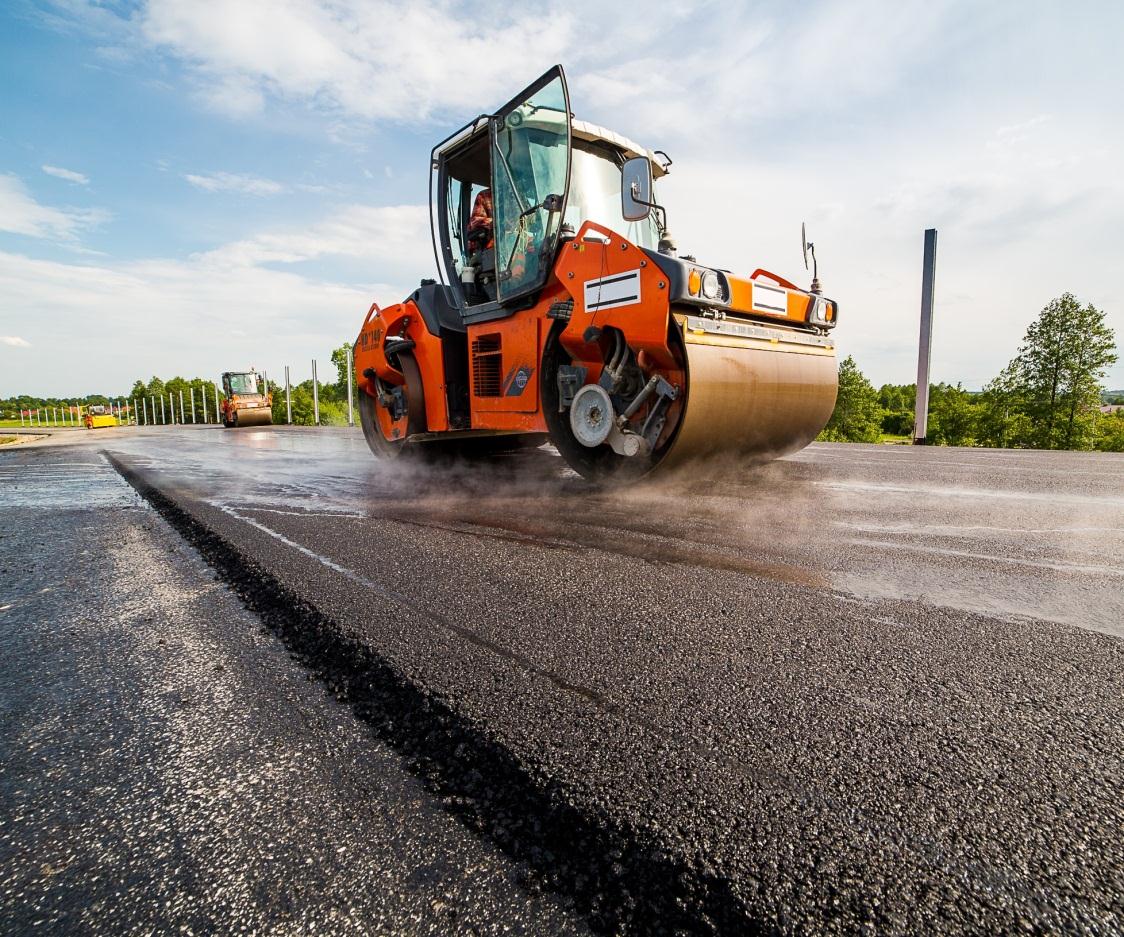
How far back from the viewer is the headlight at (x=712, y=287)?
3.93 metres

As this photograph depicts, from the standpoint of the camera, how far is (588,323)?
4.36 m

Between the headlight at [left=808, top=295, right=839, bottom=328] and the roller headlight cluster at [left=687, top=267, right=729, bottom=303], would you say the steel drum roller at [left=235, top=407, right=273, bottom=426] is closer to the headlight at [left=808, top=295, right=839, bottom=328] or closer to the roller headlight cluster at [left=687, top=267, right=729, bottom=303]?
the headlight at [left=808, top=295, right=839, bottom=328]

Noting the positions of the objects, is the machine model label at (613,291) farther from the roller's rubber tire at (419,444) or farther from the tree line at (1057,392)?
the tree line at (1057,392)

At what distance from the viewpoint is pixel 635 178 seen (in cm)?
392

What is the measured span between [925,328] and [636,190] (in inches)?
436

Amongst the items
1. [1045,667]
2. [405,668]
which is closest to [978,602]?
[1045,667]

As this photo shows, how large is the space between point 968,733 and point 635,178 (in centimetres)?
358

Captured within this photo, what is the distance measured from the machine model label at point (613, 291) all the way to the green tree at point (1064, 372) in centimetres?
3155

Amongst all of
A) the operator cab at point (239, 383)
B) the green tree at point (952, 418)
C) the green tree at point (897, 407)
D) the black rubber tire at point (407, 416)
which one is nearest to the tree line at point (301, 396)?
the operator cab at point (239, 383)

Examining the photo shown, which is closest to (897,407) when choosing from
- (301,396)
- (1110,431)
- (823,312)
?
(1110,431)

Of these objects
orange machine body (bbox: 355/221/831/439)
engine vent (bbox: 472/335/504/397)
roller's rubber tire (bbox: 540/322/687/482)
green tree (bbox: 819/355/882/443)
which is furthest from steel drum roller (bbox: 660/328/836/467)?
green tree (bbox: 819/355/882/443)

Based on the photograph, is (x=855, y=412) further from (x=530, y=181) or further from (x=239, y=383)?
(x=530, y=181)

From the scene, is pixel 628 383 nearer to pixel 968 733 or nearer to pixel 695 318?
pixel 695 318

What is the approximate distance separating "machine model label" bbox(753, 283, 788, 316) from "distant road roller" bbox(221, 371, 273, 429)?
91.5 feet
